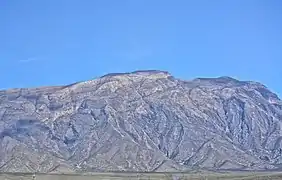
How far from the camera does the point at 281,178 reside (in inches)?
7613

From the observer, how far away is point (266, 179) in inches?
7835

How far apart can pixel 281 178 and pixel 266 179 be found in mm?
6917
